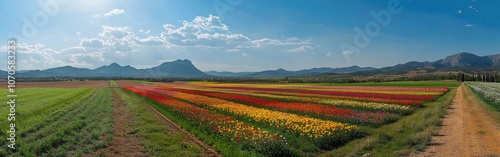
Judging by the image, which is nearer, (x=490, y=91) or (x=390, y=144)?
(x=390, y=144)

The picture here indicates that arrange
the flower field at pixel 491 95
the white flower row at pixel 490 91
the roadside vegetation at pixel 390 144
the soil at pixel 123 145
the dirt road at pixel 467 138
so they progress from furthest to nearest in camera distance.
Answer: the white flower row at pixel 490 91 < the flower field at pixel 491 95 < the soil at pixel 123 145 < the roadside vegetation at pixel 390 144 < the dirt road at pixel 467 138

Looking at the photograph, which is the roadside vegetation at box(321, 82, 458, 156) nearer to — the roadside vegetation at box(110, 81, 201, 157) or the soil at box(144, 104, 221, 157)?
the soil at box(144, 104, 221, 157)

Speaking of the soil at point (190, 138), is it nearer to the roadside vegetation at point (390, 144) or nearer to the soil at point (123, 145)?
the soil at point (123, 145)

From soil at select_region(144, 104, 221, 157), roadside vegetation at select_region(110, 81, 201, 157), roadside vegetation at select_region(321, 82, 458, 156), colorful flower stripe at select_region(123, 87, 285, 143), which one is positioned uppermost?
colorful flower stripe at select_region(123, 87, 285, 143)

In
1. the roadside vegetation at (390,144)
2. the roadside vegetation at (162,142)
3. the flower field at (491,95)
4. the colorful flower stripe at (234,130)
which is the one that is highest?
the flower field at (491,95)

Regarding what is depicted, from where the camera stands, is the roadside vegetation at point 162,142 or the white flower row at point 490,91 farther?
the white flower row at point 490,91

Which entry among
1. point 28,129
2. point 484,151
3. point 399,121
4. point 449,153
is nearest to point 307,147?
point 449,153

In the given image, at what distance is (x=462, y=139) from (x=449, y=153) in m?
3.22

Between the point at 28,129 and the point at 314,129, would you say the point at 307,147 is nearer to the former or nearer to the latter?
the point at 314,129

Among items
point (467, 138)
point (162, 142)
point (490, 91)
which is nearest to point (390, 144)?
point (467, 138)

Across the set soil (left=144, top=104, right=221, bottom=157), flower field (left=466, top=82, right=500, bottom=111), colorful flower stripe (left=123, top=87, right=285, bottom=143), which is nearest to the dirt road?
colorful flower stripe (left=123, top=87, right=285, bottom=143)

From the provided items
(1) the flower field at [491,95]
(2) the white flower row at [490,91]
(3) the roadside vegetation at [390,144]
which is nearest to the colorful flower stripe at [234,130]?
(3) the roadside vegetation at [390,144]

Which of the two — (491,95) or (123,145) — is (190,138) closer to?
(123,145)

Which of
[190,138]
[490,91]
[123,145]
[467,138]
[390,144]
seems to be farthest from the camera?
[490,91]
